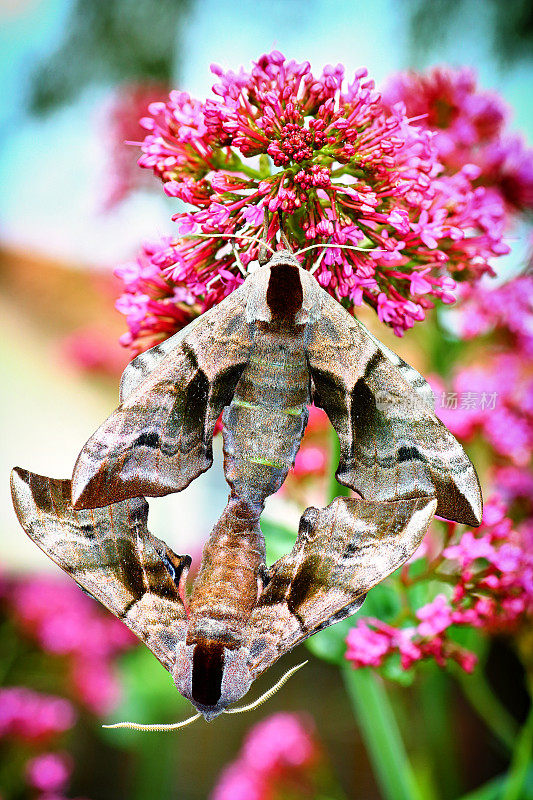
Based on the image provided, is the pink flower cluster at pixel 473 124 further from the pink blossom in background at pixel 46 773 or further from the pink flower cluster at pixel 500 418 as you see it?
the pink blossom in background at pixel 46 773

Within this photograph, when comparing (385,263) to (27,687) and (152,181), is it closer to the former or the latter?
(152,181)

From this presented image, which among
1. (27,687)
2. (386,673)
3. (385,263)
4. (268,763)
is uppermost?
(385,263)

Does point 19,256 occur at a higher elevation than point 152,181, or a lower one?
higher

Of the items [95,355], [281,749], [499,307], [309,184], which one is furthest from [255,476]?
[95,355]

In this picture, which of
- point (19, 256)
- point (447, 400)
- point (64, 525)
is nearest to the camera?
point (64, 525)

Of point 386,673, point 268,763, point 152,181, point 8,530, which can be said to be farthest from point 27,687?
point 152,181

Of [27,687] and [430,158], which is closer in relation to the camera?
[430,158]

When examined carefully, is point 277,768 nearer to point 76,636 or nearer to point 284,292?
point 76,636
